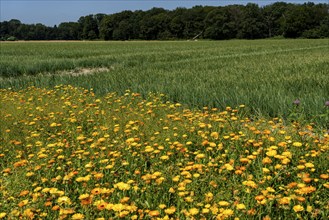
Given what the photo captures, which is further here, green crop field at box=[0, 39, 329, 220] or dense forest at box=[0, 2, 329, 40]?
dense forest at box=[0, 2, 329, 40]

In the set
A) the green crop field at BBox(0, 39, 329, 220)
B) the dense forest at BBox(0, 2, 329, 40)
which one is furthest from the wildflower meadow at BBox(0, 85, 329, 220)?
the dense forest at BBox(0, 2, 329, 40)

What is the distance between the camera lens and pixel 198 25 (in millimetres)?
97688

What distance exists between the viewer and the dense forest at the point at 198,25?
277 ft

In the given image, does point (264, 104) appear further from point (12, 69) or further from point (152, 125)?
point (12, 69)

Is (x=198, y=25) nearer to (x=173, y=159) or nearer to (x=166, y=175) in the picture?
(x=173, y=159)

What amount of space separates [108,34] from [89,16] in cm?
1308

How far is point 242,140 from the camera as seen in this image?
3.96 metres

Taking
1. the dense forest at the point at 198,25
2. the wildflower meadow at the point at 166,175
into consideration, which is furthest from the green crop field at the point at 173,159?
the dense forest at the point at 198,25

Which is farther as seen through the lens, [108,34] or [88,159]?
[108,34]

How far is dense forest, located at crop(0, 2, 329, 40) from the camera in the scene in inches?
3319

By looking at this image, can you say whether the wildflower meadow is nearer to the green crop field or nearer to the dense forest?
the green crop field

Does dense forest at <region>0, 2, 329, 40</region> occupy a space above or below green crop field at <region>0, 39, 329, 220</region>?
above

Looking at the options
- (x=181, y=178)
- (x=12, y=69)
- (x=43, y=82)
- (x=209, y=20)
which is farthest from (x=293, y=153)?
(x=209, y=20)

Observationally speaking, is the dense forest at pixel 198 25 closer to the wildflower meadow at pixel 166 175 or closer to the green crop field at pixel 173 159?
the green crop field at pixel 173 159
